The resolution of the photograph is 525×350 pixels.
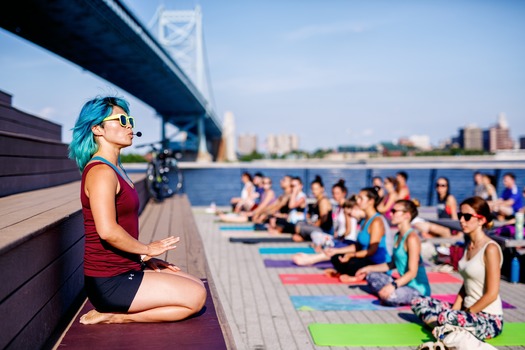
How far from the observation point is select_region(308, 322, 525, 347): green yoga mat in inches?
178

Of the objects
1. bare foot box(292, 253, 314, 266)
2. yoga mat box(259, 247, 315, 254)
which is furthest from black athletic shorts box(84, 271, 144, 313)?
yoga mat box(259, 247, 315, 254)

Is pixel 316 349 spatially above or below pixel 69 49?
below

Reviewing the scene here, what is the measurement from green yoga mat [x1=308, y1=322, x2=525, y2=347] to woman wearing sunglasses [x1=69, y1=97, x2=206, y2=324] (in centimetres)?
195

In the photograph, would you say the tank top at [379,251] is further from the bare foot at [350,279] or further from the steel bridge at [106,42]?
the steel bridge at [106,42]

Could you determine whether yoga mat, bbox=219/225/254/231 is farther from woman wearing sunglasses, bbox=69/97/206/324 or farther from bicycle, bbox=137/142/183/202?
woman wearing sunglasses, bbox=69/97/206/324

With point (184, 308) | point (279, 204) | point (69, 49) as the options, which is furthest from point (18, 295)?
point (69, 49)

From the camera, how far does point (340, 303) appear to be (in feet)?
19.3

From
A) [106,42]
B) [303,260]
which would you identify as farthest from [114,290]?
[106,42]

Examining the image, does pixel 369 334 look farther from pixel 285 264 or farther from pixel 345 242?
pixel 285 264

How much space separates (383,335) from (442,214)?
6.02 m

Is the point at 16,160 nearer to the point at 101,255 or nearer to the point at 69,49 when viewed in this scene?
the point at 101,255

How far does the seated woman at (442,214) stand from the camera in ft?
31.5

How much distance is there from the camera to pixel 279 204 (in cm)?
1186

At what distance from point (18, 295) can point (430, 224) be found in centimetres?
843
